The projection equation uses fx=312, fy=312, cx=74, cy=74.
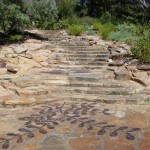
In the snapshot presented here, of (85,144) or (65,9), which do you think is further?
(65,9)

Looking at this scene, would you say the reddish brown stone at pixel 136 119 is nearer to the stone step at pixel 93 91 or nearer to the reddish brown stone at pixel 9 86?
the stone step at pixel 93 91

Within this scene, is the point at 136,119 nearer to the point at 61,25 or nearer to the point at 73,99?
the point at 73,99

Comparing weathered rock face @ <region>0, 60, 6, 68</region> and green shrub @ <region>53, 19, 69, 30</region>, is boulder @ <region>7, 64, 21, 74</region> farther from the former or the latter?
green shrub @ <region>53, 19, 69, 30</region>

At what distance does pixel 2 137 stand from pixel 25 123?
0.49m

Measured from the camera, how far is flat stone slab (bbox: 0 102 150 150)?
11.7 ft

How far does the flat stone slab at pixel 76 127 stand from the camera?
356 cm

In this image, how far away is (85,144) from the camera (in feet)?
11.7

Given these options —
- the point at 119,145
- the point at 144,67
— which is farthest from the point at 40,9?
the point at 119,145

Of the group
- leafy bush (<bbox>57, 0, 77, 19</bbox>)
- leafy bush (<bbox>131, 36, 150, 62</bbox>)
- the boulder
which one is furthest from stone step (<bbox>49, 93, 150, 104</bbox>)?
leafy bush (<bbox>57, 0, 77, 19</bbox>)

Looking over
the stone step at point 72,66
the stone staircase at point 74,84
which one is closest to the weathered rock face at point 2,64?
the stone staircase at point 74,84

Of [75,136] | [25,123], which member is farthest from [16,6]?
[75,136]

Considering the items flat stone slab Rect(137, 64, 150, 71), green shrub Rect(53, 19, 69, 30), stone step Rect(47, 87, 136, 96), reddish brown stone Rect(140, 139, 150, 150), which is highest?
green shrub Rect(53, 19, 69, 30)

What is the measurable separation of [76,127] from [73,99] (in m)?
1.22

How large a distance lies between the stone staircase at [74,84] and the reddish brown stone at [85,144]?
59.0 inches
